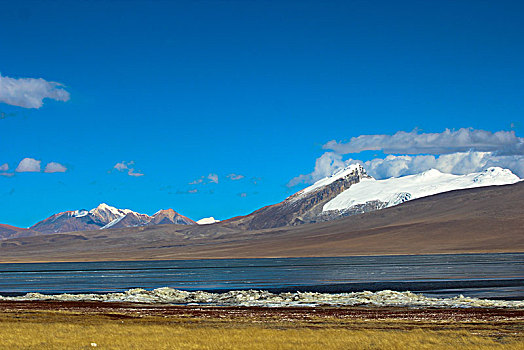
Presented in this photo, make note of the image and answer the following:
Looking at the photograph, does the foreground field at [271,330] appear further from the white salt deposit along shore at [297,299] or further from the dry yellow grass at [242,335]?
the white salt deposit along shore at [297,299]

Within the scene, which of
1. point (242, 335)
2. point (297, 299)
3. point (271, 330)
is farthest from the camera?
point (297, 299)

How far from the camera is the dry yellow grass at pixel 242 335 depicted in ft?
86.3

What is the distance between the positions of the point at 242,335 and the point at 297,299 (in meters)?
28.2

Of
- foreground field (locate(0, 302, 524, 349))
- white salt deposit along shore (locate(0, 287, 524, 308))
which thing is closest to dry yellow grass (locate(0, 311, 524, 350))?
foreground field (locate(0, 302, 524, 349))

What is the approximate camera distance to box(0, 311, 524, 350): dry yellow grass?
86.3 feet

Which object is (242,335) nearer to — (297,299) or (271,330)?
(271,330)

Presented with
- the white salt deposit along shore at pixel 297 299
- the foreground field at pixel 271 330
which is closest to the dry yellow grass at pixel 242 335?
the foreground field at pixel 271 330

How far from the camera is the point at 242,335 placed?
29.2 meters

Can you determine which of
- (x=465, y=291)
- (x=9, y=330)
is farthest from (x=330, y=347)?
(x=465, y=291)

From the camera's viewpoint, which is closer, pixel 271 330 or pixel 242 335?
pixel 242 335

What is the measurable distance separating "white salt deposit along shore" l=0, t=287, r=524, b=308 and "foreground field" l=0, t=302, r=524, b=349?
664 cm

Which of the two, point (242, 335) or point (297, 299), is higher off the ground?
point (242, 335)

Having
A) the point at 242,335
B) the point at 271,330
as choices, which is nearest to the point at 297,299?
the point at 271,330

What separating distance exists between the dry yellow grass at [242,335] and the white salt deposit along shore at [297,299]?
15.1 metres
